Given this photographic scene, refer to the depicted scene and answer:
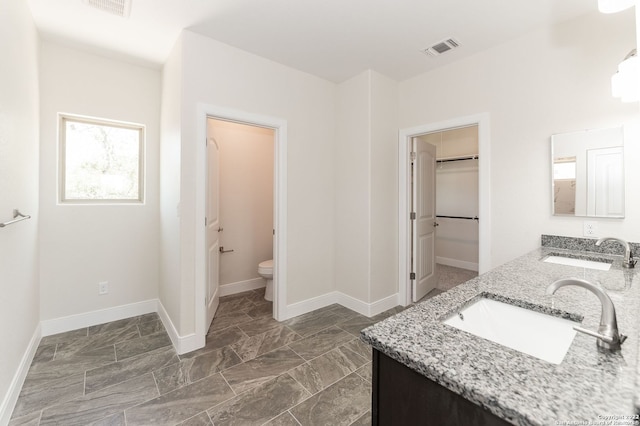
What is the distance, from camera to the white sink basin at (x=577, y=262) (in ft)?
5.72

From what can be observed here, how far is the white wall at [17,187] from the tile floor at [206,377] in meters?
0.21

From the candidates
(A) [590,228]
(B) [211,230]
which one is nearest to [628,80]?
(A) [590,228]

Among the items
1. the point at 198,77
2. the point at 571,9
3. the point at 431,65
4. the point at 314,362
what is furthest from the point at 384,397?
the point at 431,65

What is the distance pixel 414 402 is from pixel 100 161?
11.6ft

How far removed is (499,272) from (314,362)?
4.92 feet

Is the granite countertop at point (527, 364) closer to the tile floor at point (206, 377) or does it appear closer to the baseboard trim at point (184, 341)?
the tile floor at point (206, 377)

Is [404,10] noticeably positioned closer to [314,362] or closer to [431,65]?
[431,65]

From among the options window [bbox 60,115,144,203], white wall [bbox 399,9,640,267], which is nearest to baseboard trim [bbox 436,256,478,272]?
white wall [bbox 399,9,640,267]

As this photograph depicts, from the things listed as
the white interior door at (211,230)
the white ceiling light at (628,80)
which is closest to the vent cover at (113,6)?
the white interior door at (211,230)

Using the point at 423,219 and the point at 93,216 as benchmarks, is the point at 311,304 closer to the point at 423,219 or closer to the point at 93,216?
the point at 423,219

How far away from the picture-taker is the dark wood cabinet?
0.66 meters

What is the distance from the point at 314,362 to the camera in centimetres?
222

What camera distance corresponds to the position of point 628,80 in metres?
1.61

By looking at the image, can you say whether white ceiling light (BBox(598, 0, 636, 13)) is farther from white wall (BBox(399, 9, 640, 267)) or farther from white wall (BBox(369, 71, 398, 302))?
white wall (BBox(369, 71, 398, 302))
